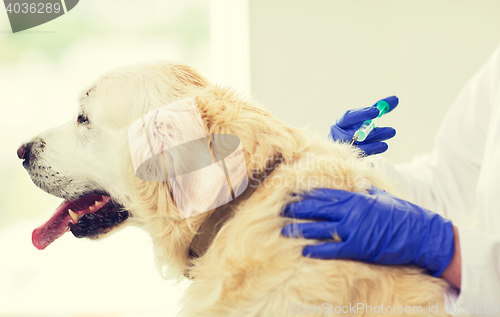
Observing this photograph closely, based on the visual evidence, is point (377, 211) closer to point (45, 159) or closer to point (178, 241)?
point (178, 241)

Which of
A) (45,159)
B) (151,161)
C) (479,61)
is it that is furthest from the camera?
(479,61)

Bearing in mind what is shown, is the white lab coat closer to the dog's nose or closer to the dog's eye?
the dog's eye

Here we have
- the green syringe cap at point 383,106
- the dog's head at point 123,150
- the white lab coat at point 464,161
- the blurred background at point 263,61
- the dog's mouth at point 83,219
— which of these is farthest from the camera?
the blurred background at point 263,61

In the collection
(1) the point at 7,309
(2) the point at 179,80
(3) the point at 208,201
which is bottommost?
(1) the point at 7,309

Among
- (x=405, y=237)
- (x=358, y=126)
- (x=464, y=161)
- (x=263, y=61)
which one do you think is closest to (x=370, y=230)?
(x=405, y=237)

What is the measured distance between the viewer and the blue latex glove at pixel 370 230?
57cm

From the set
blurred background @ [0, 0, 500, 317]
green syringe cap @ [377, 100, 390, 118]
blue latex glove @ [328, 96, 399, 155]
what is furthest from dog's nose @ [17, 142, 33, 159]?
blurred background @ [0, 0, 500, 317]

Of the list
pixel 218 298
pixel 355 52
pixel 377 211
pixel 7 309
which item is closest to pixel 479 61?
pixel 355 52

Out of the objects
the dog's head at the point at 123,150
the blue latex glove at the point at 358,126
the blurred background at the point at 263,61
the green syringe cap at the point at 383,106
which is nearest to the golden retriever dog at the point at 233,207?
the dog's head at the point at 123,150

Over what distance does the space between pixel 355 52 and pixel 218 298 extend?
193cm

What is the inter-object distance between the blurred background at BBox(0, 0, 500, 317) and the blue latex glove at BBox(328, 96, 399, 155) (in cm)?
96

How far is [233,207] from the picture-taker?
0.63 metres

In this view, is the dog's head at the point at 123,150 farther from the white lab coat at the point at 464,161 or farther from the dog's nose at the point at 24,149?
the white lab coat at the point at 464,161

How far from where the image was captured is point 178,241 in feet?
2.18
